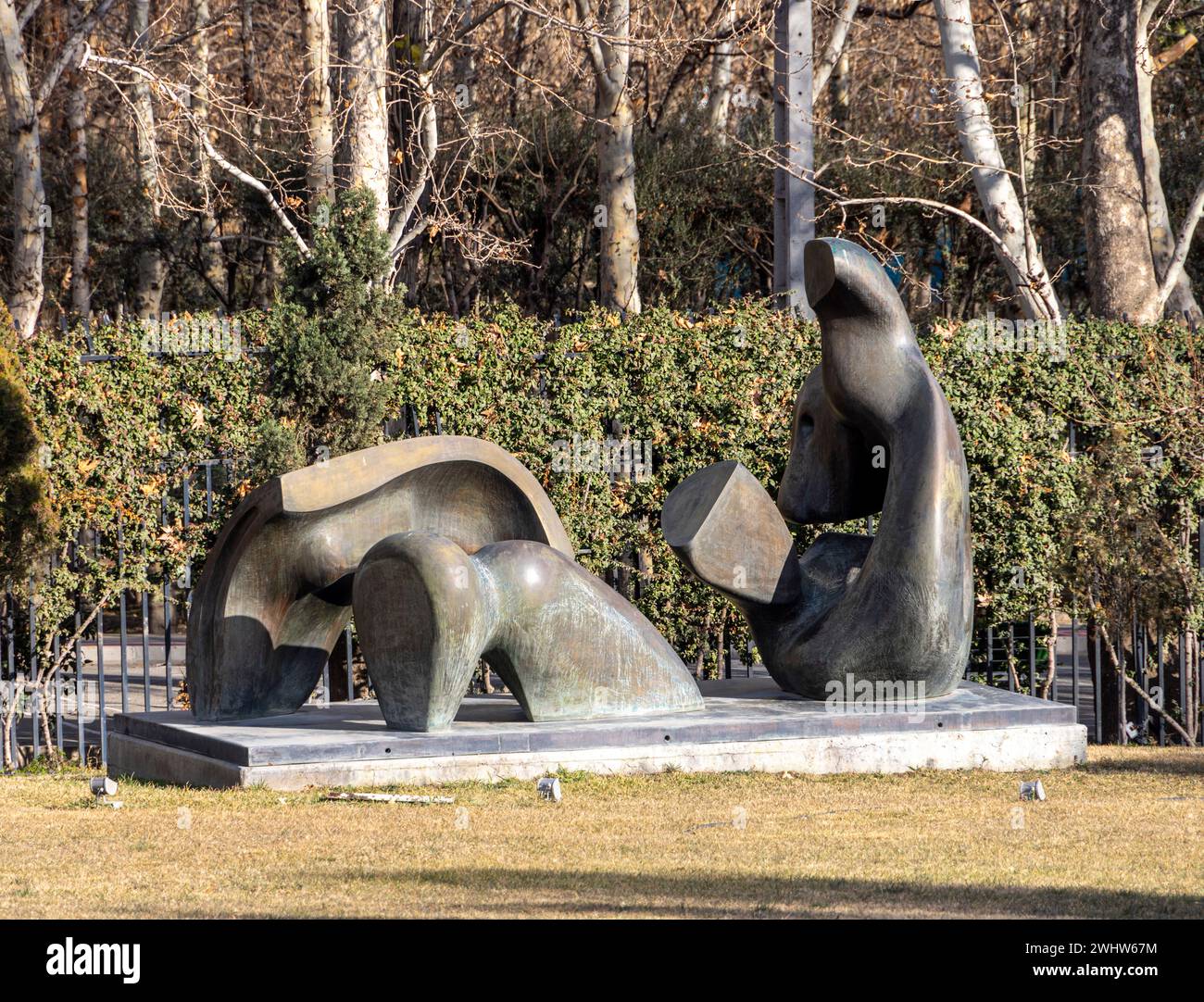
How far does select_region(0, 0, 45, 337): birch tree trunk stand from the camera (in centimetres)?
1362

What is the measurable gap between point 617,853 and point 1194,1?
18039 mm

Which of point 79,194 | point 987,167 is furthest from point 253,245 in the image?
point 987,167

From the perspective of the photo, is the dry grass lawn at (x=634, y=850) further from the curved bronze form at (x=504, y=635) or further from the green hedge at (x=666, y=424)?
the green hedge at (x=666, y=424)

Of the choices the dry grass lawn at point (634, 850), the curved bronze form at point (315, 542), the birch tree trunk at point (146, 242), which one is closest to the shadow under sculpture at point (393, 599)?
the curved bronze form at point (315, 542)

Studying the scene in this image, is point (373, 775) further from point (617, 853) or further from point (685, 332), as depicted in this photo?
point (685, 332)

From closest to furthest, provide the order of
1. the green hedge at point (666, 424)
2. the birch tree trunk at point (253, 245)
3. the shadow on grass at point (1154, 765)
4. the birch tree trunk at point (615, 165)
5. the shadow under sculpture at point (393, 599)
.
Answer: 1. the shadow under sculpture at point (393, 599)
2. the shadow on grass at point (1154, 765)
3. the green hedge at point (666, 424)
4. the birch tree trunk at point (615, 165)
5. the birch tree trunk at point (253, 245)

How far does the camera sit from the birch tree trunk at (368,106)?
13.1 metres

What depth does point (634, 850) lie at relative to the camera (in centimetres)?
679

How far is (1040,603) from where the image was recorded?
38.4 ft

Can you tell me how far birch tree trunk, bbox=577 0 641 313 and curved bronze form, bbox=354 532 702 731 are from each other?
6.56 m

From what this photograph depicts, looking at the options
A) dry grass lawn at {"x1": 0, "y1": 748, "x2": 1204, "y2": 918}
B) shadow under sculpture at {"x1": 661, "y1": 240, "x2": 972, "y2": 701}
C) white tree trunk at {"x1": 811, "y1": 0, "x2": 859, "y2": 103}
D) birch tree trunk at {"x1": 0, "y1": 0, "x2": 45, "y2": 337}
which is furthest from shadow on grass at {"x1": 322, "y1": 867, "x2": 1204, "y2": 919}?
white tree trunk at {"x1": 811, "y1": 0, "x2": 859, "y2": 103}

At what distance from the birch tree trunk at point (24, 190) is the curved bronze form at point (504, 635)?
21.9 ft

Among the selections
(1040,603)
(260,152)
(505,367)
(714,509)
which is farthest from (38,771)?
(260,152)

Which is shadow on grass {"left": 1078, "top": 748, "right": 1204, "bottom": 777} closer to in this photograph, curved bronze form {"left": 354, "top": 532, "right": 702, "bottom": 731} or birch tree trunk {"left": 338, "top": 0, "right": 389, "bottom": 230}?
curved bronze form {"left": 354, "top": 532, "right": 702, "bottom": 731}
